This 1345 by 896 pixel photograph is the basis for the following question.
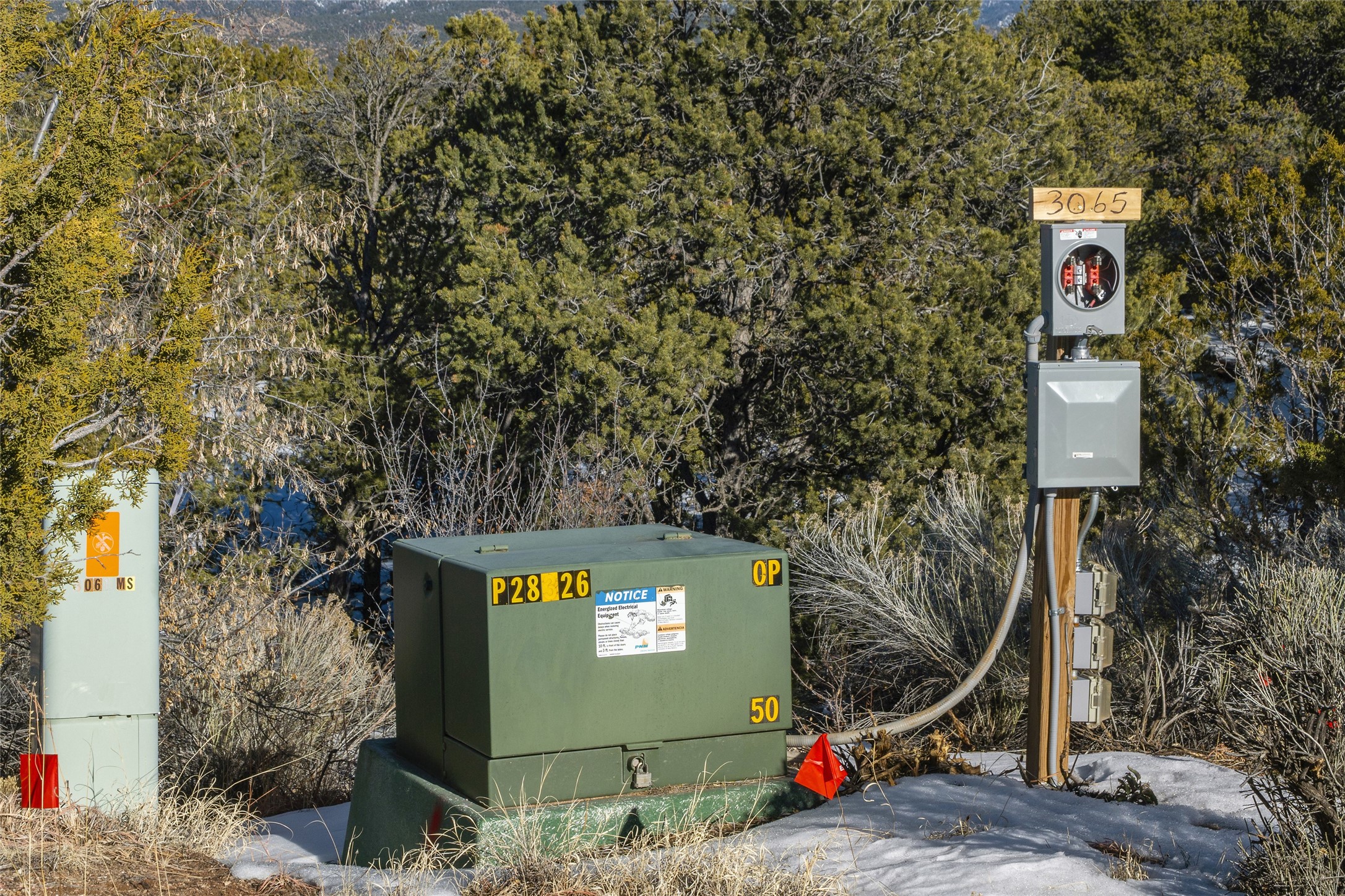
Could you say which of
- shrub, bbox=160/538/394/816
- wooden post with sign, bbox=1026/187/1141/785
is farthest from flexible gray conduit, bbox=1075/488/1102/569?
shrub, bbox=160/538/394/816

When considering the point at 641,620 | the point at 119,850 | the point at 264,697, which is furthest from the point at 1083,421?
the point at 264,697

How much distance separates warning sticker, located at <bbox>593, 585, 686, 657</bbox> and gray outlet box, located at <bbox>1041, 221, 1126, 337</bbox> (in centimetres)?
210

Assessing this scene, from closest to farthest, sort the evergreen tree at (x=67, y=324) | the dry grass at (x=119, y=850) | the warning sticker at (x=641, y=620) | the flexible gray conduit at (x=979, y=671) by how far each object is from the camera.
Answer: the dry grass at (x=119, y=850) → the warning sticker at (x=641, y=620) → the flexible gray conduit at (x=979, y=671) → the evergreen tree at (x=67, y=324)

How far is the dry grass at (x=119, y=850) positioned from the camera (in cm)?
446

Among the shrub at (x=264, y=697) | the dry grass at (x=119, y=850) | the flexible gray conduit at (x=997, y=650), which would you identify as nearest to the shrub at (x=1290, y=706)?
the flexible gray conduit at (x=997, y=650)

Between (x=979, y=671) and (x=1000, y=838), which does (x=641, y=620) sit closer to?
(x=1000, y=838)

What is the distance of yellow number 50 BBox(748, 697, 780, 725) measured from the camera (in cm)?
507

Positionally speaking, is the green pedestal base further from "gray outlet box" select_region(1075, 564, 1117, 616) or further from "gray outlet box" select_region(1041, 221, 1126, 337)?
"gray outlet box" select_region(1041, 221, 1126, 337)

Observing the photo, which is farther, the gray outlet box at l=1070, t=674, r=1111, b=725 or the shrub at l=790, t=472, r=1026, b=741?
the shrub at l=790, t=472, r=1026, b=741

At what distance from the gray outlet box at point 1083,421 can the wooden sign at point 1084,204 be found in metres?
0.65

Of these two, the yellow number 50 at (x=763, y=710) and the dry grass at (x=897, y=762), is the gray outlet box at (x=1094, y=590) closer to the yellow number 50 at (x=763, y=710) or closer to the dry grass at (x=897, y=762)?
the dry grass at (x=897, y=762)

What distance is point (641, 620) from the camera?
4.82 m

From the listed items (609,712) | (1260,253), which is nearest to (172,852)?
(609,712)

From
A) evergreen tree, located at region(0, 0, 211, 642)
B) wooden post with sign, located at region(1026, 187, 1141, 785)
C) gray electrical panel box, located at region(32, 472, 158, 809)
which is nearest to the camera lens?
wooden post with sign, located at region(1026, 187, 1141, 785)
